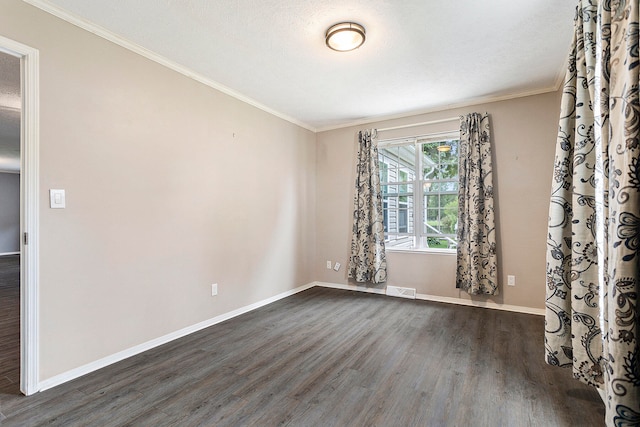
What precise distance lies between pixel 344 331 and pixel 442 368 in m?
1.03

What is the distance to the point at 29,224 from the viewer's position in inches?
77.3

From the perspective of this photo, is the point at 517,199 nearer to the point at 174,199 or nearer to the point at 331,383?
the point at 331,383

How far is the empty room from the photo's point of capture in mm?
1683

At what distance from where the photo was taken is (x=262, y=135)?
3.95m

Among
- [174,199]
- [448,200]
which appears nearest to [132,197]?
[174,199]

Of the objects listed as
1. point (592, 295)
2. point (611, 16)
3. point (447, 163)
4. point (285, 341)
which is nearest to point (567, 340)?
point (592, 295)

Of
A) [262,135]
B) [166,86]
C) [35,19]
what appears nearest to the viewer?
[35,19]

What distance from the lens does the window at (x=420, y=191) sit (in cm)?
411

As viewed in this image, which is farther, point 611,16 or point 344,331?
point 344,331

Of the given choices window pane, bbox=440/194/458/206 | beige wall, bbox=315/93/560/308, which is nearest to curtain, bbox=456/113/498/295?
beige wall, bbox=315/93/560/308

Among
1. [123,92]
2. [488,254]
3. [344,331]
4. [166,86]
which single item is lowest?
[344,331]

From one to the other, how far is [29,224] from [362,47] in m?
2.79

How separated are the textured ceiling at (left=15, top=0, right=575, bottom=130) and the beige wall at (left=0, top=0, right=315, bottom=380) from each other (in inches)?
11.3

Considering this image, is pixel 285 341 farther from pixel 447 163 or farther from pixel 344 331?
pixel 447 163
